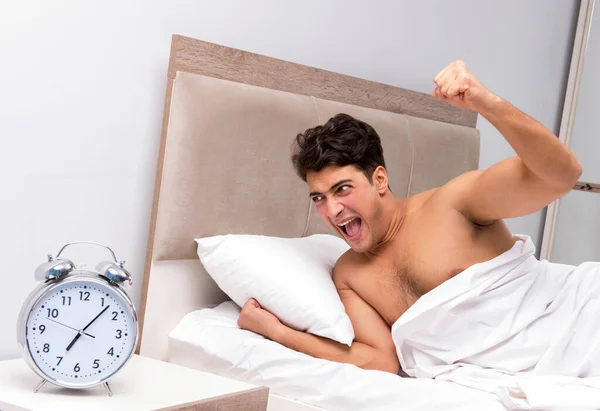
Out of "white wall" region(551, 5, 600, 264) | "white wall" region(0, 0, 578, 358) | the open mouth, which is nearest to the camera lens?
→ "white wall" region(0, 0, 578, 358)

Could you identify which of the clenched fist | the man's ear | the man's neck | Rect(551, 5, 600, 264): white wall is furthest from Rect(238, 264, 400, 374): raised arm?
Rect(551, 5, 600, 264): white wall

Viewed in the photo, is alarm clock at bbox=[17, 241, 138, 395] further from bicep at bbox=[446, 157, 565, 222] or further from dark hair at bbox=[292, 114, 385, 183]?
bicep at bbox=[446, 157, 565, 222]

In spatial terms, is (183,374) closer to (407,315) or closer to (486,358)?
(407,315)

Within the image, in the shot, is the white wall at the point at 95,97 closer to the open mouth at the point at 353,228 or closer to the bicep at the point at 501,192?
the open mouth at the point at 353,228

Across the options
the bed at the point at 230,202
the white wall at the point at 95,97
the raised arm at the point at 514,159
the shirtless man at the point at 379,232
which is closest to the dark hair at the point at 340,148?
the shirtless man at the point at 379,232

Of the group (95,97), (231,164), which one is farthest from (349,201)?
(95,97)

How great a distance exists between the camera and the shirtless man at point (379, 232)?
80.0 inches

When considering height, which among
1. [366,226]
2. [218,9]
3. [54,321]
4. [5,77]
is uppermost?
[218,9]

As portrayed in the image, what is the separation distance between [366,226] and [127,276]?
726 millimetres

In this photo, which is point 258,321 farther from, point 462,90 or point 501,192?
point 462,90

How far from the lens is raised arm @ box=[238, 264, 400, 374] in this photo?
2.04 metres

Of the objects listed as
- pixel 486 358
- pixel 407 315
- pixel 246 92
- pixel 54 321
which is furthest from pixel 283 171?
pixel 54 321

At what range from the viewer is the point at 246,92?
2297 mm

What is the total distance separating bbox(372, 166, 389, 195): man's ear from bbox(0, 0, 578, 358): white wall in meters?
0.59
